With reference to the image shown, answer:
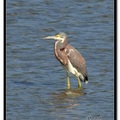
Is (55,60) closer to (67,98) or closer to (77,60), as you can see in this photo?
(77,60)

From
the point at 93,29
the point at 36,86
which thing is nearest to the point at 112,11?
the point at 93,29

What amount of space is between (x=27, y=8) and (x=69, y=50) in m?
1.62

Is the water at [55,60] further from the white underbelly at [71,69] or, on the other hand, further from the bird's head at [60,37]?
the bird's head at [60,37]

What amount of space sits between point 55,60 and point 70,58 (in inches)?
28.5

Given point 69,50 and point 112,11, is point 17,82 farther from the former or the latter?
point 112,11

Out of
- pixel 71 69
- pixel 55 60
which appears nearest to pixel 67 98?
pixel 71 69

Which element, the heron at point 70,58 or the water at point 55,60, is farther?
the heron at point 70,58

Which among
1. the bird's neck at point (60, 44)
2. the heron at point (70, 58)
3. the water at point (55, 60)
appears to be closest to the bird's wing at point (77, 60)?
the heron at point (70, 58)

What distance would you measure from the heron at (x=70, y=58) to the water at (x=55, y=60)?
0.18 m

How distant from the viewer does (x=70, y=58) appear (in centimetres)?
1711

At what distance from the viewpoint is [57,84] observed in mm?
17234

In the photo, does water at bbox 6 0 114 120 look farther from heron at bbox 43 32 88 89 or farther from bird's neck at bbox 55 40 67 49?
bird's neck at bbox 55 40 67 49

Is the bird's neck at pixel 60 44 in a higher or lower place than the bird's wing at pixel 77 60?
higher

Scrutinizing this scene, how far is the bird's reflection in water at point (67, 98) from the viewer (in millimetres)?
16719
